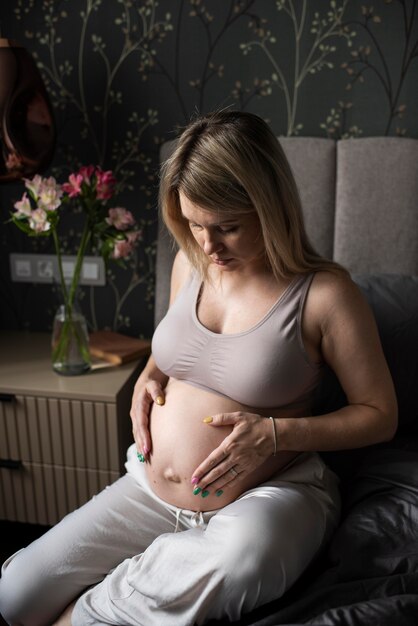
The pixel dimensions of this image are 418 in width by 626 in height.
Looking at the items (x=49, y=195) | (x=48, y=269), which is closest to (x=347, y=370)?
A: (x=49, y=195)

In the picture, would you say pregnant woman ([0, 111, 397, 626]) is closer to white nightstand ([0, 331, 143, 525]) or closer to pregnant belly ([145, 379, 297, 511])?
pregnant belly ([145, 379, 297, 511])

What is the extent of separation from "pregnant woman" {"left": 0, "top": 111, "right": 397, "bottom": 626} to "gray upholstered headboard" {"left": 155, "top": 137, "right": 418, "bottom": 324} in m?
0.53

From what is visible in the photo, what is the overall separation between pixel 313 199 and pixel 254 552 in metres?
1.08

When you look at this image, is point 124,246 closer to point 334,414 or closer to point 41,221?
point 41,221

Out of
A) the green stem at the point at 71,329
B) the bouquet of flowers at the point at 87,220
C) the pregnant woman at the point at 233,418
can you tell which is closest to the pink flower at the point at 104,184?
the bouquet of flowers at the point at 87,220

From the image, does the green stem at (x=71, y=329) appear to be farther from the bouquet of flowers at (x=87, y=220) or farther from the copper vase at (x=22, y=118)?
the copper vase at (x=22, y=118)

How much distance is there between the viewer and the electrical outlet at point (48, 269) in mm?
2160

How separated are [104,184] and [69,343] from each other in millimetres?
478

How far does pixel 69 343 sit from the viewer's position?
1.86 metres

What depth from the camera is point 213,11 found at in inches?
72.9

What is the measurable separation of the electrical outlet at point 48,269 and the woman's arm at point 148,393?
642mm

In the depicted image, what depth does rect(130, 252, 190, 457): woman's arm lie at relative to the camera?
1392 mm

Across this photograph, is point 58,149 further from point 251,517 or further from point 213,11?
point 251,517

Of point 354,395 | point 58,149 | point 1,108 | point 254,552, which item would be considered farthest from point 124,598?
point 58,149
